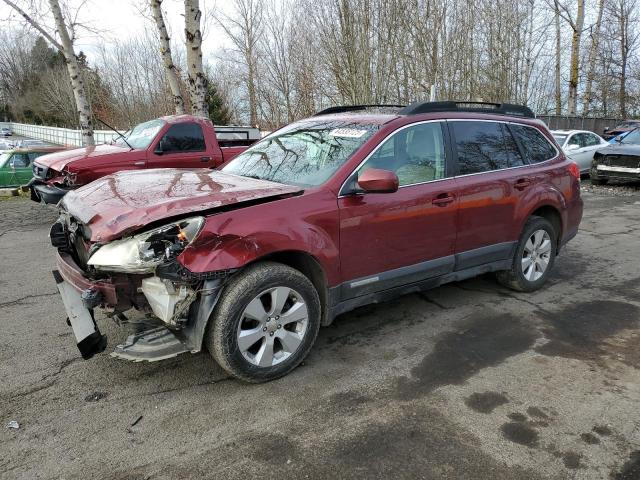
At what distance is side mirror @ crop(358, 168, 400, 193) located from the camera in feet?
10.6

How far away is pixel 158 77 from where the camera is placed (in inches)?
1283

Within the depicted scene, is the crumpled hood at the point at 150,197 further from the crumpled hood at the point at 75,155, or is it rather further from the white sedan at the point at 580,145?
the white sedan at the point at 580,145

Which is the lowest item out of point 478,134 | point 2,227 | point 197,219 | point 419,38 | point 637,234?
point 637,234

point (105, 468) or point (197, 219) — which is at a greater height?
point (197, 219)

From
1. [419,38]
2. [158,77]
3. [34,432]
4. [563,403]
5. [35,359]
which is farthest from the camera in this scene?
[158,77]

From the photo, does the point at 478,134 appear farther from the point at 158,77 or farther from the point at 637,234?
the point at 158,77

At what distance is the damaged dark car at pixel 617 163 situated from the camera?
493 inches

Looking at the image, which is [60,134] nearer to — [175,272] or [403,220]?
[403,220]

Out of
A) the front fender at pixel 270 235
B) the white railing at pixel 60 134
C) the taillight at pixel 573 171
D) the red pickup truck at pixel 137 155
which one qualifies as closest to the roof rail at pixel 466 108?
the taillight at pixel 573 171

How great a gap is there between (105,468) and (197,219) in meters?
1.40

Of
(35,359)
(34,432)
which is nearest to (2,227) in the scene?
(35,359)

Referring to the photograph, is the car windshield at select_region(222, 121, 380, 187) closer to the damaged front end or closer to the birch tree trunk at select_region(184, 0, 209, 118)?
the damaged front end

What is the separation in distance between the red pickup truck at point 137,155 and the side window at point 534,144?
505 cm

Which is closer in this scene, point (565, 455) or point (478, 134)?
point (565, 455)
